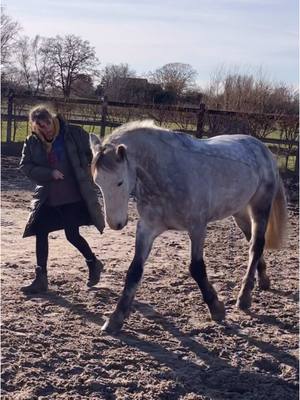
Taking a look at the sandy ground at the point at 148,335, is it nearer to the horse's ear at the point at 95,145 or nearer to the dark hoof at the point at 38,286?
the dark hoof at the point at 38,286

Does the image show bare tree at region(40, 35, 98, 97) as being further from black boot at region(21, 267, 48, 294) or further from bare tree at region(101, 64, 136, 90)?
black boot at region(21, 267, 48, 294)

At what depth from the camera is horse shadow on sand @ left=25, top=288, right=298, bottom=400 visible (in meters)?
3.52

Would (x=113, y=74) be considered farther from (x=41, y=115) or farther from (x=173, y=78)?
(x=41, y=115)

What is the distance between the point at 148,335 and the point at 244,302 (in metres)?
1.09

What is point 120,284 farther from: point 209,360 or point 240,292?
point 209,360

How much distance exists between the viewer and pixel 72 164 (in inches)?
205

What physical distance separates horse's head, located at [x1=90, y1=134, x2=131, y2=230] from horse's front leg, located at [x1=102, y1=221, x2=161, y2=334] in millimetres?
409

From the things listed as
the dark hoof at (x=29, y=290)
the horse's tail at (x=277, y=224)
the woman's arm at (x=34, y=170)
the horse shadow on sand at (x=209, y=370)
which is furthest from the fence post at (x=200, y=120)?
the horse shadow on sand at (x=209, y=370)

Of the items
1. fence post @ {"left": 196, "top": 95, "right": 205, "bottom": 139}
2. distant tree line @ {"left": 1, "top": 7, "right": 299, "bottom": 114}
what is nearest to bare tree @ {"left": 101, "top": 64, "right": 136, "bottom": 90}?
distant tree line @ {"left": 1, "top": 7, "right": 299, "bottom": 114}

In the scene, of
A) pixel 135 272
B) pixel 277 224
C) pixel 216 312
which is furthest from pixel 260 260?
pixel 135 272

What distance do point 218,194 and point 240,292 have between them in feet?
3.06

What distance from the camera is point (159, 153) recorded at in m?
4.52

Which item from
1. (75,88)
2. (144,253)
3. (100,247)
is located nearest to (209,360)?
(144,253)

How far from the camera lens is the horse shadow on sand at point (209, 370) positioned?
3.52 meters
